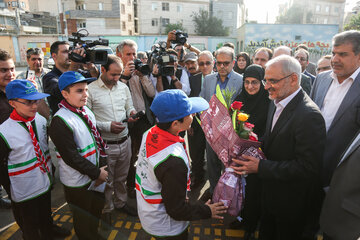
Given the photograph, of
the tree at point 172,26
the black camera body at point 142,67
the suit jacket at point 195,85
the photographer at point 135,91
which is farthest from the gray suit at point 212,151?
the tree at point 172,26

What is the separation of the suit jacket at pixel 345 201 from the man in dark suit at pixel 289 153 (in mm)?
170

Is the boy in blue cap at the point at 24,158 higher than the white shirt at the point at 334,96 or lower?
lower

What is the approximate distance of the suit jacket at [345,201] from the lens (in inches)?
63.3

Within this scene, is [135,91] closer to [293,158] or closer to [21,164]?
[21,164]

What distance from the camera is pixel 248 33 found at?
2361cm

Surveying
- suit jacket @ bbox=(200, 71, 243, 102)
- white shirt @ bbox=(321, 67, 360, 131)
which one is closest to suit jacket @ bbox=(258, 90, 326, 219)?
white shirt @ bbox=(321, 67, 360, 131)

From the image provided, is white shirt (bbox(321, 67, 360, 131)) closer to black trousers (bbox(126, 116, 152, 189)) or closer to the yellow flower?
the yellow flower

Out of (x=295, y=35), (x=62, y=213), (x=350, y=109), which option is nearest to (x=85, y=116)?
(x=62, y=213)


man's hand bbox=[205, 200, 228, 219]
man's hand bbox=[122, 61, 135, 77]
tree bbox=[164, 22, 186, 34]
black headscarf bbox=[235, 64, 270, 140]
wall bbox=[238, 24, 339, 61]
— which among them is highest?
tree bbox=[164, 22, 186, 34]

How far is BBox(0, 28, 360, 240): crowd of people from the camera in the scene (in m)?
1.66

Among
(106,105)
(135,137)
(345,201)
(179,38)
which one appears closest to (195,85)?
(179,38)

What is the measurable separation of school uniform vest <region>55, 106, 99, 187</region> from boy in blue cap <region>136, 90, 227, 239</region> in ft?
2.45

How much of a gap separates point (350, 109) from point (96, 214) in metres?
2.84

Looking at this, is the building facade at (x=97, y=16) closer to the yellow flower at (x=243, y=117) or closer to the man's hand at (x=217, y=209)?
the yellow flower at (x=243, y=117)
